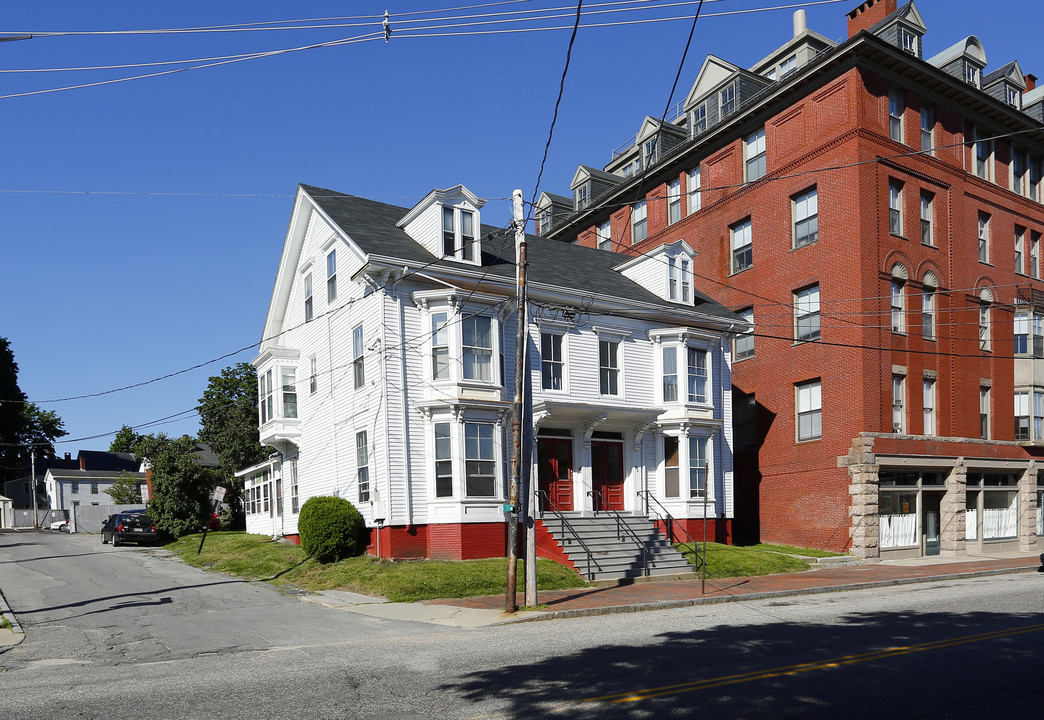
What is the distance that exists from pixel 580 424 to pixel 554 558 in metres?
4.74

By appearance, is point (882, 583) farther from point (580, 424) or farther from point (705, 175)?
point (705, 175)

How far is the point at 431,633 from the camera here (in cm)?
1479

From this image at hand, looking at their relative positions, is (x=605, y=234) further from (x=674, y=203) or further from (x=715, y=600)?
(x=715, y=600)

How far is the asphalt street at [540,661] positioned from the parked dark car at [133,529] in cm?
1567

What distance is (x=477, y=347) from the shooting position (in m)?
24.2

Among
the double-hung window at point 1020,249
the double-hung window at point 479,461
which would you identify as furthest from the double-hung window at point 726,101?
the double-hung window at point 479,461

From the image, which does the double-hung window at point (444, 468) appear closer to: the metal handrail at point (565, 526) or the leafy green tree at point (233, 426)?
the metal handrail at point (565, 526)

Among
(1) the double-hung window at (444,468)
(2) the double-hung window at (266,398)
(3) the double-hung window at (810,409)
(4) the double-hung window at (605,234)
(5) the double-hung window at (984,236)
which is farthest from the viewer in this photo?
(4) the double-hung window at (605,234)

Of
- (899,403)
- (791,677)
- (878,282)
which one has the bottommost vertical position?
(791,677)

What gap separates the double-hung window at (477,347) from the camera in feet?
78.9

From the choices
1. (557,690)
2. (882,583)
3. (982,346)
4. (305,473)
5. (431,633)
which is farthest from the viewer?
(982,346)

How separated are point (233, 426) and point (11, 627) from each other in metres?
33.6

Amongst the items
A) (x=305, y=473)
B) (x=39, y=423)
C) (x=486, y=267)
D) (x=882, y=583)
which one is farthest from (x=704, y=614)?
(x=39, y=423)

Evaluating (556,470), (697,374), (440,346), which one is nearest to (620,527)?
(556,470)
